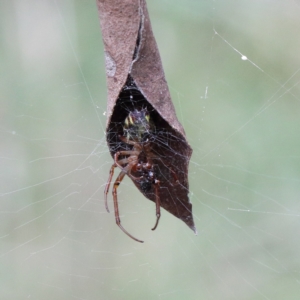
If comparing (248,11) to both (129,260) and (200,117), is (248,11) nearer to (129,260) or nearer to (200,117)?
(200,117)

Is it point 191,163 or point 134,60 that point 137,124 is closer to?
point 134,60

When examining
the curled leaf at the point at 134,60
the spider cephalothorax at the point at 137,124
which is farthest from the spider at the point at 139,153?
the curled leaf at the point at 134,60


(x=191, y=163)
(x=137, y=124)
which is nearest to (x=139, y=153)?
(x=137, y=124)

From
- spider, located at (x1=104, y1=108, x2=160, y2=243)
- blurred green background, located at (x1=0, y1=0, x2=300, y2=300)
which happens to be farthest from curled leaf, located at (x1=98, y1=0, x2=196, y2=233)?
blurred green background, located at (x1=0, y1=0, x2=300, y2=300)

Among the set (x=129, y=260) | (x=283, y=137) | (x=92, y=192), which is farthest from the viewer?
(x=129, y=260)

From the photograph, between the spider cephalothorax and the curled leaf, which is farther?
the spider cephalothorax

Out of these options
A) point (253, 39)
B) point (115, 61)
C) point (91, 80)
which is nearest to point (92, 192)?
A: point (91, 80)

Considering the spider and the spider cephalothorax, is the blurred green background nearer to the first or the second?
the spider

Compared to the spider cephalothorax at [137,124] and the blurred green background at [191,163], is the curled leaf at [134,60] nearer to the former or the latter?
the spider cephalothorax at [137,124]
